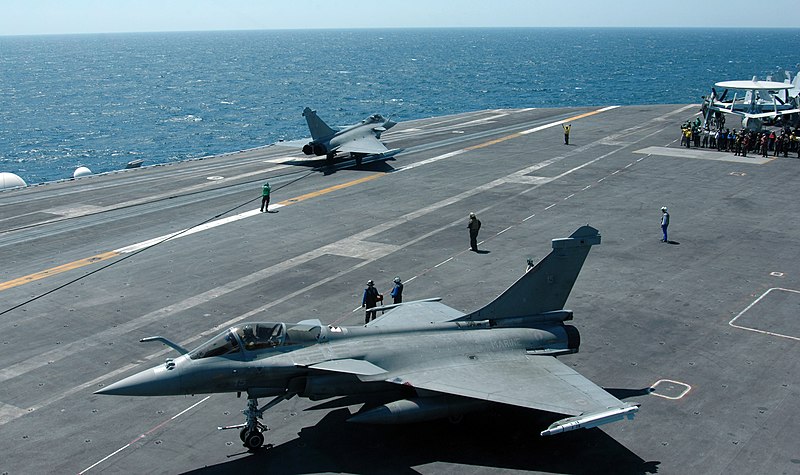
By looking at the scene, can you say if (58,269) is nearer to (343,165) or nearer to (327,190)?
(327,190)

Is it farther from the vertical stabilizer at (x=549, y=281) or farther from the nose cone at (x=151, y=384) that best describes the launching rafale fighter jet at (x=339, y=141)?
the nose cone at (x=151, y=384)

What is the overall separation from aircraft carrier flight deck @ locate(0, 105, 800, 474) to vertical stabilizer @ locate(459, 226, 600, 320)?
8.42 ft

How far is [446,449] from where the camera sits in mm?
16547

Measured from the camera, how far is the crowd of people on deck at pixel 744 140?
53.5 metres

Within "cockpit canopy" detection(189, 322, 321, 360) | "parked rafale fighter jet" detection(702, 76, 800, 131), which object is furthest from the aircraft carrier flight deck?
"parked rafale fighter jet" detection(702, 76, 800, 131)

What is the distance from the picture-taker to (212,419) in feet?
58.9

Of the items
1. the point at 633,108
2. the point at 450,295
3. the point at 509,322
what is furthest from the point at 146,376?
the point at 633,108

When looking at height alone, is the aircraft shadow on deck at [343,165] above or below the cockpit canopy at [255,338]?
below

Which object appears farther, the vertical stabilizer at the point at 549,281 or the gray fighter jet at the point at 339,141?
the gray fighter jet at the point at 339,141

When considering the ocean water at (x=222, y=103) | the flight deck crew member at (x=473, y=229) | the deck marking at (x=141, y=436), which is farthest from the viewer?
the ocean water at (x=222, y=103)

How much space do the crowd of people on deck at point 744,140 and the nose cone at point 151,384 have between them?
49.3 metres

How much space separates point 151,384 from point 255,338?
8.10 ft

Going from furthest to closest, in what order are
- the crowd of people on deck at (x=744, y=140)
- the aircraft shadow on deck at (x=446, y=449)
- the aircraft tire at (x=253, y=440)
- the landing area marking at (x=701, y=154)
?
the crowd of people on deck at (x=744, y=140) → the landing area marking at (x=701, y=154) → the aircraft tire at (x=253, y=440) → the aircraft shadow on deck at (x=446, y=449)

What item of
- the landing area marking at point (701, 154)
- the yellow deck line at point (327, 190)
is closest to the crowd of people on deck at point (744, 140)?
the landing area marking at point (701, 154)
